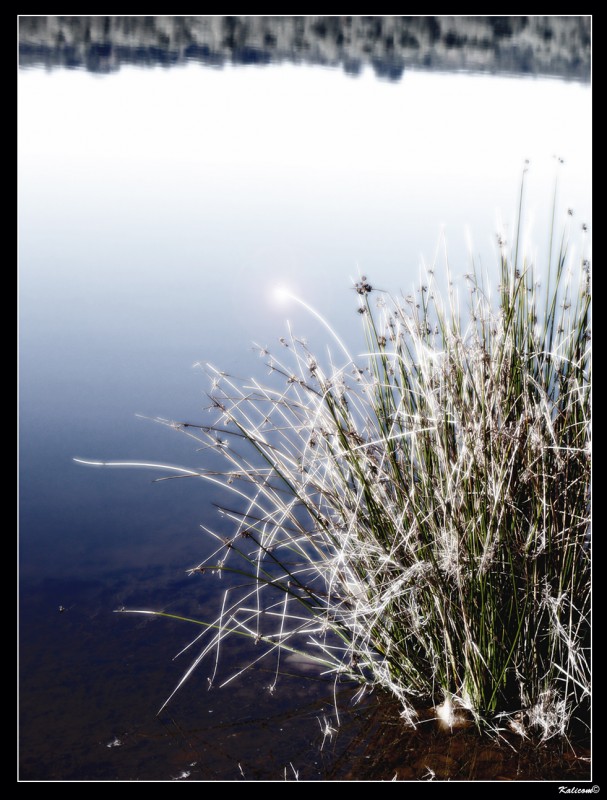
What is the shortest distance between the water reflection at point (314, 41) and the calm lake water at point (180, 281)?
1338 millimetres

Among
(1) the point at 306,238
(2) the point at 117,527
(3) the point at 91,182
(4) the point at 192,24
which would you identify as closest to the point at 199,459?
(2) the point at 117,527

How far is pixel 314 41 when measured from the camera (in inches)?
757

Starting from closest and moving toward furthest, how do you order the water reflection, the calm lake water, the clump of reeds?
1. the clump of reeds
2. the calm lake water
3. the water reflection

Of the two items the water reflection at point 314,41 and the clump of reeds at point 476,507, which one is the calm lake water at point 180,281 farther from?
the water reflection at point 314,41

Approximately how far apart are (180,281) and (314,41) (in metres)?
14.5

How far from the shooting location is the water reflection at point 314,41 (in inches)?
662

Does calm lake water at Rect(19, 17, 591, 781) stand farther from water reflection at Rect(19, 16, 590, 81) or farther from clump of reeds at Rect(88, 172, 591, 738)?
Answer: water reflection at Rect(19, 16, 590, 81)

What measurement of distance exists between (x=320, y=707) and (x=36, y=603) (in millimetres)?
1182

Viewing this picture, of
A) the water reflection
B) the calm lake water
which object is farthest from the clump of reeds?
the water reflection

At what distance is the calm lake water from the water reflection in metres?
1.34

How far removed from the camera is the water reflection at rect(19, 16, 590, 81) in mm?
16812

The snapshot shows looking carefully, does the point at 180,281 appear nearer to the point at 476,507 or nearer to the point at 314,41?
the point at 476,507

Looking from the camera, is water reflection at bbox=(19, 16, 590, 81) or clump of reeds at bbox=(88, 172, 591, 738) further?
water reflection at bbox=(19, 16, 590, 81)
